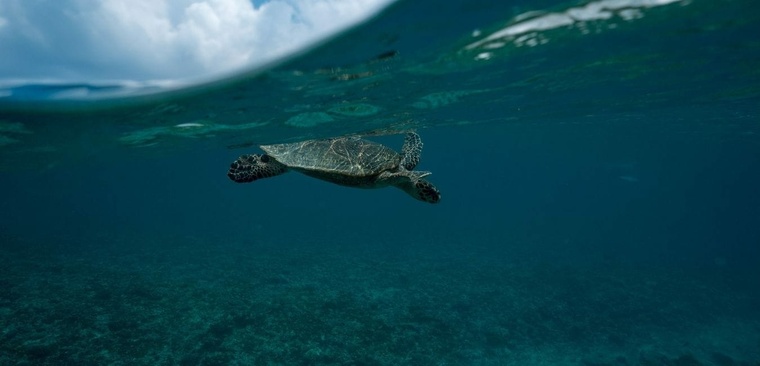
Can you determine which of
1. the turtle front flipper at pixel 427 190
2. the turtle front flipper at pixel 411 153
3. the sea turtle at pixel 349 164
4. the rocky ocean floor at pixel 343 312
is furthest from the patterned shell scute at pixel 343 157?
the rocky ocean floor at pixel 343 312

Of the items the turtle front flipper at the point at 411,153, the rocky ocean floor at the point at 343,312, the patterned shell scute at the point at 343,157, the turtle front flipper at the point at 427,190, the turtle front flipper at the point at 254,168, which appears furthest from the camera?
the rocky ocean floor at the point at 343,312

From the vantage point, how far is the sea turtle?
761cm

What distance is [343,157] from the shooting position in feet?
28.5

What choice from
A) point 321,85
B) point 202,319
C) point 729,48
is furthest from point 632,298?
point 202,319

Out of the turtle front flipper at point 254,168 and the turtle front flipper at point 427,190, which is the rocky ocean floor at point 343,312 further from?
the turtle front flipper at point 427,190

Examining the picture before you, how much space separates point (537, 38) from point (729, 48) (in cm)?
A: 730

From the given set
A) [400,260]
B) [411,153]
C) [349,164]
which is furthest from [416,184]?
[400,260]

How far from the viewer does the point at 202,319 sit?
13.8 m

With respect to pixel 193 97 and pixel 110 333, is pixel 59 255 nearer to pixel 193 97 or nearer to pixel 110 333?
pixel 110 333

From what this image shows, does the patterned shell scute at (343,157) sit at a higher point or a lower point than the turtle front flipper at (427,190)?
higher

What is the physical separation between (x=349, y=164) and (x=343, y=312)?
9193 mm

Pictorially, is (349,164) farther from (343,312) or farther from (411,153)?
(343,312)

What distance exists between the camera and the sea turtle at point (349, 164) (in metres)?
7.61

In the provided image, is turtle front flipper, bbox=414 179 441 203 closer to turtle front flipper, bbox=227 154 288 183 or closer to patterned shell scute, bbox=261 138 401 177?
patterned shell scute, bbox=261 138 401 177
